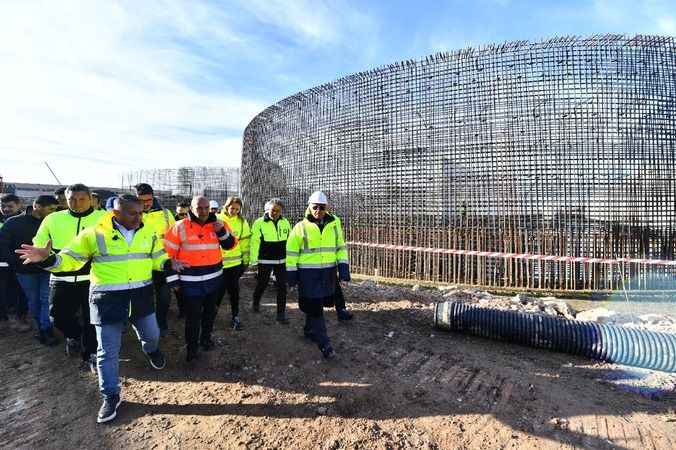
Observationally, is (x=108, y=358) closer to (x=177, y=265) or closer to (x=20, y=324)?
(x=177, y=265)

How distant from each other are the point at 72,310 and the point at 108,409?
149 centimetres

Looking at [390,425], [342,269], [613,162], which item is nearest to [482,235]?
[613,162]

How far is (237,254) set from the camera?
199 inches

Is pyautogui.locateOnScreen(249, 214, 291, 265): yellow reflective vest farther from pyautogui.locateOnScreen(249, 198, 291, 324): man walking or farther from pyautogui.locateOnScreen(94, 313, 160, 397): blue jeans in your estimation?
pyautogui.locateOnScreen(94, 313, 160, 397): blue jeans

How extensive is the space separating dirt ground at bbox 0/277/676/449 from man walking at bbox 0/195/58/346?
28 cm

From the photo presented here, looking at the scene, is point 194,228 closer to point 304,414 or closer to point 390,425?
point 304,414

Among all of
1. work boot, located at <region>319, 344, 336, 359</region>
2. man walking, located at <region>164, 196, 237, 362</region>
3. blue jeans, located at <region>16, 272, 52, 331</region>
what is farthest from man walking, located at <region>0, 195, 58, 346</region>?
work boot, located at <region>319, 344, 336, 359</region>

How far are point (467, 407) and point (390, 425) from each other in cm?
77

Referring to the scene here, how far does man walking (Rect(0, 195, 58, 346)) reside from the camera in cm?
467

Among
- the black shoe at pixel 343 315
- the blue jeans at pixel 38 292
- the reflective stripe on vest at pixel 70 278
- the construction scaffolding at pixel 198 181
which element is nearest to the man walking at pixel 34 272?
the blue jeans at pixel 38 292

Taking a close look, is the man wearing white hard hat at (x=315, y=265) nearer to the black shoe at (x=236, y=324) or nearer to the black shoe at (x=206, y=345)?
A: the black shoe at (x=206, y=345)

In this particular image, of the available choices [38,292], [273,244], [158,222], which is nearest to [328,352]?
[273,244]

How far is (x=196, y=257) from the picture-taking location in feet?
→ 12.7

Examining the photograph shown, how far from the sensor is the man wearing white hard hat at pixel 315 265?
4.16 meters
